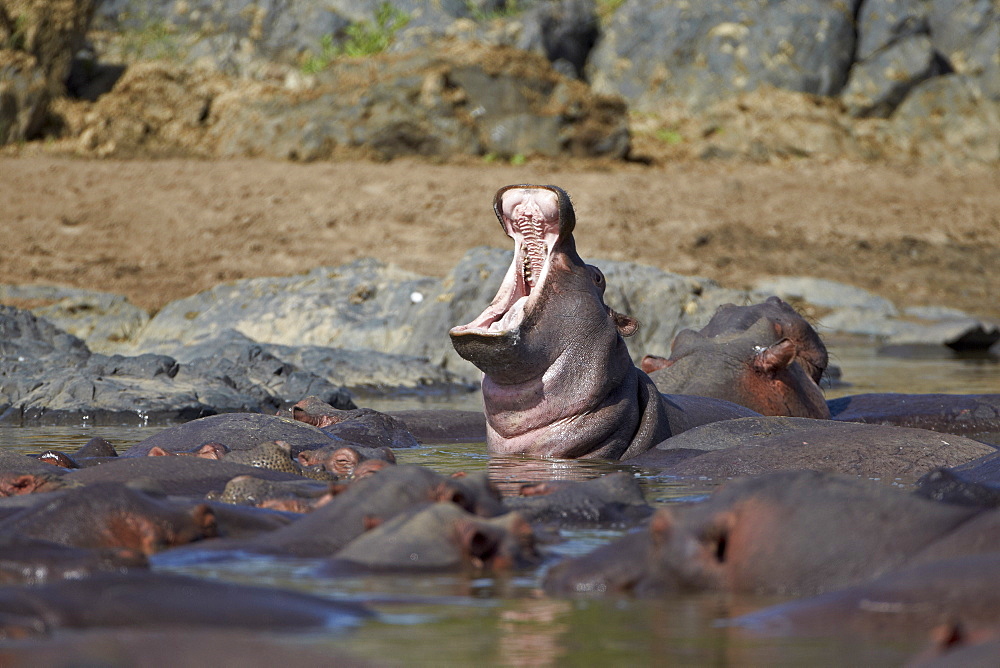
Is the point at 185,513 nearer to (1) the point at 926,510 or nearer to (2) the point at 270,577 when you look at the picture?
(2) the point at 270,577

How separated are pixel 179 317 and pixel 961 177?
49.8 ft

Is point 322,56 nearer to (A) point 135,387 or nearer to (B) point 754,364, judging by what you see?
(A) point 135,387

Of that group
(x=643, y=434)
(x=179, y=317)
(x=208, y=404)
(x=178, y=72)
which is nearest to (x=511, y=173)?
(x=178, y=72)

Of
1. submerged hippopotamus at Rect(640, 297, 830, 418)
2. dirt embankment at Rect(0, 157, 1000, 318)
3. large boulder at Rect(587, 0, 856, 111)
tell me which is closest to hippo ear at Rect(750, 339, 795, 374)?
submerged hippopotamus at Rect(640, 297, 830, 418)

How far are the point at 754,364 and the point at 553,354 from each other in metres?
2.01

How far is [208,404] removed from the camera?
29.5 ft

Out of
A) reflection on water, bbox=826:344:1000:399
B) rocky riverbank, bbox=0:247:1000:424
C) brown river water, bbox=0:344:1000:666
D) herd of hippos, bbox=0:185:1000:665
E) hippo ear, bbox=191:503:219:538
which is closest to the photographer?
brown river water, bbox=0:344:1000:666

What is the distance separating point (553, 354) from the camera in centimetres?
671

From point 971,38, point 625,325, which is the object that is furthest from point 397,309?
point 971,38

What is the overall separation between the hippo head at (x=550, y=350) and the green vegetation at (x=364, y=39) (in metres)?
18.9

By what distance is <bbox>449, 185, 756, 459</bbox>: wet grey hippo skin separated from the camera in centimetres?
660

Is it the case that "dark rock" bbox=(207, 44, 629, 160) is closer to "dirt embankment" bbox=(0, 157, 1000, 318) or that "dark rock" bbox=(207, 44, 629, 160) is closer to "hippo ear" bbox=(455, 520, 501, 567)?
"dirt embankment" bbox=(0, 157, 1000, 318)

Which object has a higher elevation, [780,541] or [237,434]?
[780,541]

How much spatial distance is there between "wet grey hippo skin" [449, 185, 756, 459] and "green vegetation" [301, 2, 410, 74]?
742 inches
